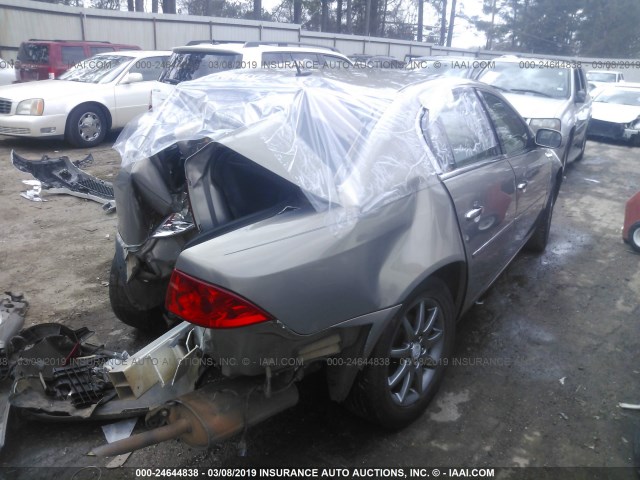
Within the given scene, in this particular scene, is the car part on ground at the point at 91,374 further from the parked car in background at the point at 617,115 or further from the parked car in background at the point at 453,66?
the parked car in background at the point at 617,115

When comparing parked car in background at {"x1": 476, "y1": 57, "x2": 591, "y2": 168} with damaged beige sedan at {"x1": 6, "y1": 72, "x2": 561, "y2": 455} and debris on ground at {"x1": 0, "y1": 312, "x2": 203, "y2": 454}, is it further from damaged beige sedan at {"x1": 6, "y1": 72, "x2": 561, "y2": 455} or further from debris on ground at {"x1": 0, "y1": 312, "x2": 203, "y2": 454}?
debris on ground at {"x1": 0, "y1": 312, "x2": 203, "y2": 454}

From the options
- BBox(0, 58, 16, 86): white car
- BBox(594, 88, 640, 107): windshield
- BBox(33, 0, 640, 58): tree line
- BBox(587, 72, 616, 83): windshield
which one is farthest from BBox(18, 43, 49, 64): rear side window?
BBox(33, 0, 640, 58): tree line

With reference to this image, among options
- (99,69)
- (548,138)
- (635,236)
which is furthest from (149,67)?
(635,236)

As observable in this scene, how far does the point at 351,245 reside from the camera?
83.2 inches

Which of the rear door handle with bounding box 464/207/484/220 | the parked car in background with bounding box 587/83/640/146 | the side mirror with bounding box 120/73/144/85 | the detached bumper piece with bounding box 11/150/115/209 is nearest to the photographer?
the rear door handle with bounding box 464/207/484/220

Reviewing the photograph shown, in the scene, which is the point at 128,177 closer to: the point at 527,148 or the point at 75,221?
the point at 527,148

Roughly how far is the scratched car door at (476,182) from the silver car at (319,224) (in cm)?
1

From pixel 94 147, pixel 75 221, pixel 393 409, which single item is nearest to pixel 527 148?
pixel 393 409

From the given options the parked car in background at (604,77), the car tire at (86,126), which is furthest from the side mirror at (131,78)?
the parked car in background at (604,77)

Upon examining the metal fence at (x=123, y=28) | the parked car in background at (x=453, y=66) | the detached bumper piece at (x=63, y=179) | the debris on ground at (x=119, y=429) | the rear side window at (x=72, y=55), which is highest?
the metal fence at (x=123, y=28)

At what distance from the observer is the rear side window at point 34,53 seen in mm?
11141

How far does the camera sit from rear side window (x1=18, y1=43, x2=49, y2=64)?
1114cm

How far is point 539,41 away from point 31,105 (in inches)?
1685

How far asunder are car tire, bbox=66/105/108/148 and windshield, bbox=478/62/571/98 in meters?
6.65
